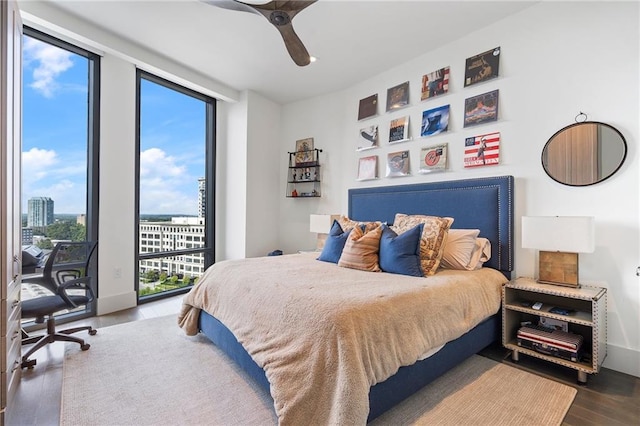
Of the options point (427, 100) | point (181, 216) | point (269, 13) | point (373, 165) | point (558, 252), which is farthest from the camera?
A: point (181, 216)

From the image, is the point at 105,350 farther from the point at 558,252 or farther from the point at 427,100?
the point at 427,100

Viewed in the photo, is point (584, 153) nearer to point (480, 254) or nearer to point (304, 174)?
point (480, 254)

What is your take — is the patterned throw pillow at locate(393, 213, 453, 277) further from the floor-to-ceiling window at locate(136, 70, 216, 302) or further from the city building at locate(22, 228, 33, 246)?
the city building at locate(22, 228, 33, 246)

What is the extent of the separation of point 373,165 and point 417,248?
1.78 metres

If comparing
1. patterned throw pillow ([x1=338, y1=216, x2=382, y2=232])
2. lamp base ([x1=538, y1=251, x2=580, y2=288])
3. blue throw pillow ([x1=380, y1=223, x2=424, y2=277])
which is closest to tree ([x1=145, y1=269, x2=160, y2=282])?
patterned throw pillow ([x1=338, y1=216, x2=382, y2=232])

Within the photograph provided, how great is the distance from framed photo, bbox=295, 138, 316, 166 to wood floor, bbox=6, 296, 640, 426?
3.34 meters

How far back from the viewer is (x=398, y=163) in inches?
144

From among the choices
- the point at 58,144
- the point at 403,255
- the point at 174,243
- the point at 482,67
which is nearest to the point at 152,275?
the point at 174,243

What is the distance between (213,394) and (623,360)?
9.64ft

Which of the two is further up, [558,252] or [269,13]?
[269,13]

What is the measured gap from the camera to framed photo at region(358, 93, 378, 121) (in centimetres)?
396

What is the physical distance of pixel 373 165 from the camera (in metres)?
3.93

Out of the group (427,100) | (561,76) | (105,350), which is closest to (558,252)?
(561,76)

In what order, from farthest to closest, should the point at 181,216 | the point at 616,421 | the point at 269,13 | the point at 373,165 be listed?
the point at 181,216
the point at 373,165
the point at 269,13
the point at 616,421
